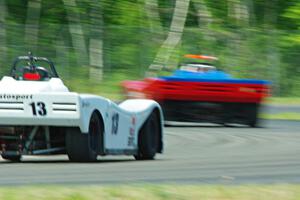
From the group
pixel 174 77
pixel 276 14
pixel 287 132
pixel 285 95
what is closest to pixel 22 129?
pixel 287 132

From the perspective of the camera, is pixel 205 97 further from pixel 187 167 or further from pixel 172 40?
pixel 172 40

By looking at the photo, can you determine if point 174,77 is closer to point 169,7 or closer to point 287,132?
point 287,132

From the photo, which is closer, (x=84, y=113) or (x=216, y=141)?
(x=84, y=113)

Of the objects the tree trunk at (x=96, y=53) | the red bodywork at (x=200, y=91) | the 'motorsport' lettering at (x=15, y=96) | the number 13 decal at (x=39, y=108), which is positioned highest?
the 'motorsport' lettering at (x=15, y=96)

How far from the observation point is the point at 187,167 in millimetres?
11125

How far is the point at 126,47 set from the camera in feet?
104

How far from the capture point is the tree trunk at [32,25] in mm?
32031

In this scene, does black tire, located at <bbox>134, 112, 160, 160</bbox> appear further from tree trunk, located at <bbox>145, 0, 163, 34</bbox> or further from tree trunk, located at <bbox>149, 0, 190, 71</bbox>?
tree trunk, located at <bbox>145, 0, 163, 34</bbox>

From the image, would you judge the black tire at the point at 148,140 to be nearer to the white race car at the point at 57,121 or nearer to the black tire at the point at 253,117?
the white race car at the point at 57,121

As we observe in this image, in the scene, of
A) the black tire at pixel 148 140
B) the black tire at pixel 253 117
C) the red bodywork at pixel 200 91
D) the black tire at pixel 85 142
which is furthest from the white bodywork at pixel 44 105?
the black tire at pixel 253 117

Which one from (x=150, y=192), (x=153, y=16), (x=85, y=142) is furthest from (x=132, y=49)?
(x=150, y=192)

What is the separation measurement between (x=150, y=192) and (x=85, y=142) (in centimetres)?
333

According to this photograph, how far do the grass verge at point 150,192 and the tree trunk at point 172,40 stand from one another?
2314 cm

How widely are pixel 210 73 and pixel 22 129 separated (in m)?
11.1
